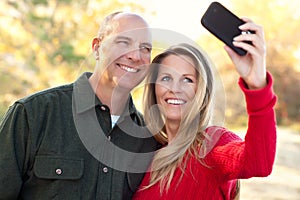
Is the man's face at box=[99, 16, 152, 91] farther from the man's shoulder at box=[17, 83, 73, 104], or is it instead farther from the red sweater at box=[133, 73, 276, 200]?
the red sweater at box=[133, 73, 276, 200]

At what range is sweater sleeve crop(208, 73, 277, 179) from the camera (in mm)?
1121

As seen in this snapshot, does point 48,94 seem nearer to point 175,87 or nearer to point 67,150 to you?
point 67,150

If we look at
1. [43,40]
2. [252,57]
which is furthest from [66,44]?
[252,57]

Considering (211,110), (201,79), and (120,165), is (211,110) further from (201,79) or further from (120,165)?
(120,165)

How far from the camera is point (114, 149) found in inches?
65.5

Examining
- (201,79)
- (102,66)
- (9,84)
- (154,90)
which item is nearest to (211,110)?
(201,79)

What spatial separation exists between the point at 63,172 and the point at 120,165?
198 millimetres

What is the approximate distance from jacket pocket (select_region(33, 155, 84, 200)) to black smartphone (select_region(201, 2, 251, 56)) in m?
0.66

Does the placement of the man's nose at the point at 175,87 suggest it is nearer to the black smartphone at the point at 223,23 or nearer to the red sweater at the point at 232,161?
the red sweater at the point at 232,161

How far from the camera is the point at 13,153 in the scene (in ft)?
4.96

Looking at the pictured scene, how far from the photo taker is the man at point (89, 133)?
154 cm

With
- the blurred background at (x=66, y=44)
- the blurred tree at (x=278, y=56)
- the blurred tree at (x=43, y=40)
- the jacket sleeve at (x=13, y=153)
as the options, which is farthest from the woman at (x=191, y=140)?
the blurred tree at (x=278, y=56)

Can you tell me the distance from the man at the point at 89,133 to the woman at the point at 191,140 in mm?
68

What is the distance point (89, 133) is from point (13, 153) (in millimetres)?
252
